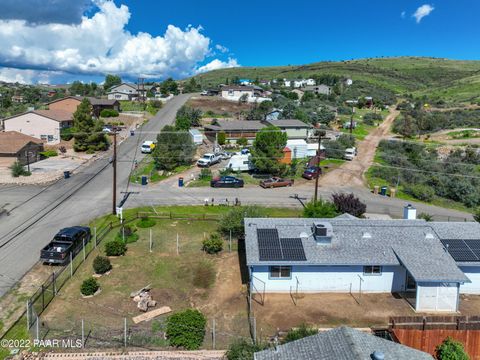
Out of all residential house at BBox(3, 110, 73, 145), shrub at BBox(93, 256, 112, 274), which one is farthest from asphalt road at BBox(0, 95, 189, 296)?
residential house at BBox(3, 110, 73, 145)

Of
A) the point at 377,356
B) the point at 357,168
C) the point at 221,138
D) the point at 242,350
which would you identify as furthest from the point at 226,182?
the point at 377,356

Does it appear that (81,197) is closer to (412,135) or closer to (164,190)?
(164,190)

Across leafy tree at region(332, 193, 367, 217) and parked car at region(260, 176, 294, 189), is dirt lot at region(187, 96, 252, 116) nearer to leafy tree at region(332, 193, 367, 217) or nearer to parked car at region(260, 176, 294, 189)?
parked car at region(260, 176, 294, 189)

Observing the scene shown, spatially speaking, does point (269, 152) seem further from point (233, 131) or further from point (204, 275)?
point (204, 275)

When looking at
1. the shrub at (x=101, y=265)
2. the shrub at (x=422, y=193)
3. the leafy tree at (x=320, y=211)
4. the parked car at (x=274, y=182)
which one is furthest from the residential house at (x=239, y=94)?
the shrub at (x=101, y=265)

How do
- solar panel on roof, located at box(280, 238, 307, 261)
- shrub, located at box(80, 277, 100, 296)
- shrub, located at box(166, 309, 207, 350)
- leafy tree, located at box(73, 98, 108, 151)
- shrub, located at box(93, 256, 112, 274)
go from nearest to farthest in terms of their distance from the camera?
1. shrub, located at box(166, 309, 207, 350)
2. shrub, located at box(80, 277, 100, 296)
3. solar panel on roof, located at box(280, 238, 307, 261)
4. shrub, located at box(93, 256, 112, 274)
5. leafy tree, located at box(73, 98, 108, 151)

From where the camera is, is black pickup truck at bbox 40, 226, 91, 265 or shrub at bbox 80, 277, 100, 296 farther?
black pickup truck at bbox 40, 226, 91, 265
